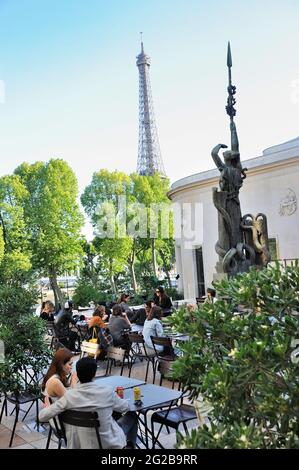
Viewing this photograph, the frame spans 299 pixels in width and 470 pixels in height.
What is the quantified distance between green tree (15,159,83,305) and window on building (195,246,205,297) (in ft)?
28.9

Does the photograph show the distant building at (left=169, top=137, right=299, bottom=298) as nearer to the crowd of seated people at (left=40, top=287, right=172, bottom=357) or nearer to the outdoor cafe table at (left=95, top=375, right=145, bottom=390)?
the crowd of seated people at (left=40, top=287, right=172, bottom=357)

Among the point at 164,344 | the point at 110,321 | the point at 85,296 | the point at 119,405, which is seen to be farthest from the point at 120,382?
the point at 85,296

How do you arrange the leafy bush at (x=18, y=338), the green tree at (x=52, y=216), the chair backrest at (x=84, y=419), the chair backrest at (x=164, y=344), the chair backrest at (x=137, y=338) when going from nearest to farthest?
1. the chair backrest at (x=84, y=419)
2. the leafy bush at (x=18, y=338)
3. the chair backrest at (x=164, y=344)
4. the chair backrest at (x=137, y=338)
5. the green tree at (x=52, y=216)

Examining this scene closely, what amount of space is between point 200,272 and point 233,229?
10973 mm

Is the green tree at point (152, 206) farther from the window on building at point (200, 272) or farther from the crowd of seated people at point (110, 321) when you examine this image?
the crowd of seated people at point (110, 321)

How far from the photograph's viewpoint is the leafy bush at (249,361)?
2252 mm

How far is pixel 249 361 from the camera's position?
2.30m

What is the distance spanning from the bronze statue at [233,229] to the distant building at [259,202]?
6.07m

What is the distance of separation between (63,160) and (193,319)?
2858 centimetres

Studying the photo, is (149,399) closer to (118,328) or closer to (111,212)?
(118,328)

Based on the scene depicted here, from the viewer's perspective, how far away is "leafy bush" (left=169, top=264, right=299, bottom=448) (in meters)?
2.25

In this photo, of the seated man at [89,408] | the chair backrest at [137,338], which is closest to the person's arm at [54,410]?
the seated man at [89,408]
